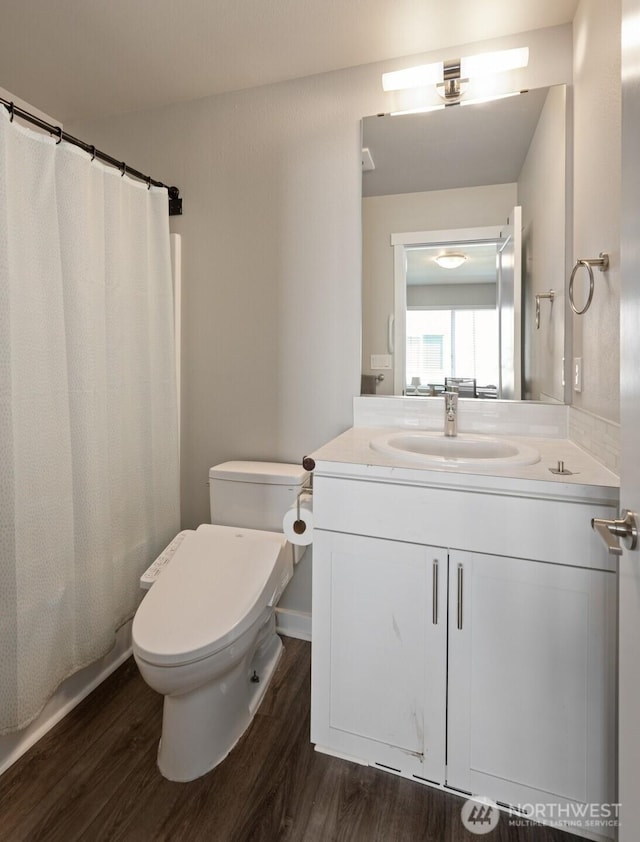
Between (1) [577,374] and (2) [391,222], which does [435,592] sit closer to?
(1) [577,374]

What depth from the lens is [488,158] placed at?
163cm

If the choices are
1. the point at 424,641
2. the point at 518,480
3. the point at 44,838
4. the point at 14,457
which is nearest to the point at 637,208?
the point at 518,480

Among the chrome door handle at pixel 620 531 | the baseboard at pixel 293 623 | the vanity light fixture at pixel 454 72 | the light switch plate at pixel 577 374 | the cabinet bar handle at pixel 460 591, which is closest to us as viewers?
the chrome door handle at pixel 620 531

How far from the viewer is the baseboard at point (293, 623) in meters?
1.91

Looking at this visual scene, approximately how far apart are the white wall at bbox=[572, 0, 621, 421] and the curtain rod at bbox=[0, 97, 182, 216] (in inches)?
59.5

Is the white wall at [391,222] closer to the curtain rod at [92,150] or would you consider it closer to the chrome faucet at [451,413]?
the chrome faucet at [451,413]

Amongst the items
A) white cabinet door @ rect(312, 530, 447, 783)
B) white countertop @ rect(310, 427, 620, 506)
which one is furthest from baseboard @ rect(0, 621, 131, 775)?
white countertop @ rect(310, 427, 620, 506)

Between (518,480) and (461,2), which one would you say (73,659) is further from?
(461,2)

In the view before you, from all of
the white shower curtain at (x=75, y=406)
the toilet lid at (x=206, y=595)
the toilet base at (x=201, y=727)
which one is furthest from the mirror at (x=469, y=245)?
the toilet base at (x=201, y=727)

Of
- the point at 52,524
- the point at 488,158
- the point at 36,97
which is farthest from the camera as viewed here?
the point at 36,97

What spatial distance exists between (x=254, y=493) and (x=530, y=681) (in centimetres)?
108

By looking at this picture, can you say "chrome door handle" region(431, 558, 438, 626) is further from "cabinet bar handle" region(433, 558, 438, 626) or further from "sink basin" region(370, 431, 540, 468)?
"sink basin" region(370, 431, 540, 468)

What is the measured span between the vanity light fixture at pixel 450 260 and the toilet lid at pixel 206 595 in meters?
1.17

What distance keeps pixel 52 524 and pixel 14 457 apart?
0.25 meters
